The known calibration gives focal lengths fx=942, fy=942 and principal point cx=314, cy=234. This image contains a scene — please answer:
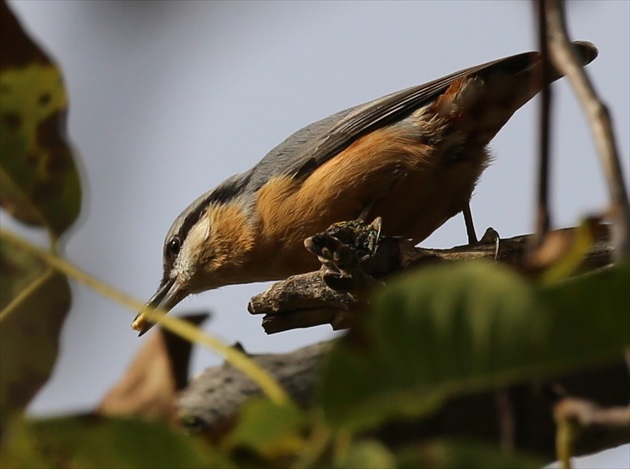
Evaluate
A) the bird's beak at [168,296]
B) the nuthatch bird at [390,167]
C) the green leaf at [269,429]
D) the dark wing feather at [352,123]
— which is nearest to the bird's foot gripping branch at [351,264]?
the nuthatch bird at [390,167]

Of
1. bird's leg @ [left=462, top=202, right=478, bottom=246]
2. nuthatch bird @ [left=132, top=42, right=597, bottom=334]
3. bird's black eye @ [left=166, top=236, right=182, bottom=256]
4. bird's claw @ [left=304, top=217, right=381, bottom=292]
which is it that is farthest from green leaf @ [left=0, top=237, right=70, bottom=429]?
bird's black eye @ [left=166, top=236, right=182, bottom=256]

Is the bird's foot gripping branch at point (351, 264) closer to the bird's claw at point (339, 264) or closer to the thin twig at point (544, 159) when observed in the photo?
the bird's claw at point (339, 264)

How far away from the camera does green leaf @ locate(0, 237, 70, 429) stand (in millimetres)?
1542

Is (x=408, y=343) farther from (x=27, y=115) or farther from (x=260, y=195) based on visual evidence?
(x=260, y=195)

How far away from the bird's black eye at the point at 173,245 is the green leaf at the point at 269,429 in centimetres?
538

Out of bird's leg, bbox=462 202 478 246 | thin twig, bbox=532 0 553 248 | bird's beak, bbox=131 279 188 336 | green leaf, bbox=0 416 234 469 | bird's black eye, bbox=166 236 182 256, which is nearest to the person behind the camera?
green leaf, bbox=0 416 234 469

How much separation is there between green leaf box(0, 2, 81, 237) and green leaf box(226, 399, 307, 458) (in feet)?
2.44

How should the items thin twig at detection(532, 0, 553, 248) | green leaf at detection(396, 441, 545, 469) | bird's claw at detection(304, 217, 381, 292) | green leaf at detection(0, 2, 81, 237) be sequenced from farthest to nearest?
bird's claw at detection(304, 217, 381, 292)
green leaf at detection(0, 2, 81, 237)
thin twig at detection(532, 0, 553, 248)
green leaf at detection(396, 441, 545, 469)

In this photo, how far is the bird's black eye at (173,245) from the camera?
20.8 feet

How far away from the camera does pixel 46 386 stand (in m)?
1.48

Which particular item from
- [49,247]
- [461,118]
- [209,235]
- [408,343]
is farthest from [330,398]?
[209,235]

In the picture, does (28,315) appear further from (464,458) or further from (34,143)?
(464,458)

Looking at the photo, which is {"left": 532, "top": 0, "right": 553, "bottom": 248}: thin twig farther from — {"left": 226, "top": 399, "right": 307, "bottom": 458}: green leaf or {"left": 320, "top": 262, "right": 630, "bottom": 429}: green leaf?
{"left": 226, "top": 399, "right": 307, "bottom": 458}: green leaf

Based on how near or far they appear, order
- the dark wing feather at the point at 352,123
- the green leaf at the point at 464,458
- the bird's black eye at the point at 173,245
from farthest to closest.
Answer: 1. the bird's black eye at the point at 173,245
2. the dark wing feather at the point at 352,123
3. the green leaf at the point at 464,458
